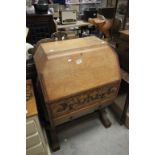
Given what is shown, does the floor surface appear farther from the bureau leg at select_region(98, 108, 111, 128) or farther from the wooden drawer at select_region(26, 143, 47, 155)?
the wooden drawer at select_region(26, 143, 47, 155)

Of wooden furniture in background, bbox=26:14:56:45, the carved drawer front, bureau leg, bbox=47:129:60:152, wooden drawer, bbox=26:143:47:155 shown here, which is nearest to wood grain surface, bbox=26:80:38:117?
the carved drawer front

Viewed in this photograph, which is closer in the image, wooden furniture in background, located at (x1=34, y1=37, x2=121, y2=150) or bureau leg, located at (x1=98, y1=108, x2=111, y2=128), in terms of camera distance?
wooden furniture in background, located at (x1=34, y1=37, x2=121, y2=150)

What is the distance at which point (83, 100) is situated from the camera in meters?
1.29

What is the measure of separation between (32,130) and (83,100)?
1.57 ft

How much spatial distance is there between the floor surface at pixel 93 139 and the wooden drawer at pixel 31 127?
1.61ft

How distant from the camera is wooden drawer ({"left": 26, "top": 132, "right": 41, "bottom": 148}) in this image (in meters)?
1.18

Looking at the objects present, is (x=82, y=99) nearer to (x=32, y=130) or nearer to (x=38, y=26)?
(x=32, y=130)

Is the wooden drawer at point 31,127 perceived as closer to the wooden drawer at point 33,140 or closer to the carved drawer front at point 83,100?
the wooden drawer at point 33,140

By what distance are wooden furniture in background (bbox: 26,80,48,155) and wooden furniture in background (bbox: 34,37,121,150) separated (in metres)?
0.11

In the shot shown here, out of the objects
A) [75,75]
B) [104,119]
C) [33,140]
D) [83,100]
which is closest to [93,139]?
[104,119]

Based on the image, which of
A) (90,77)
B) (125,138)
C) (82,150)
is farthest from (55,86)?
(125,138)

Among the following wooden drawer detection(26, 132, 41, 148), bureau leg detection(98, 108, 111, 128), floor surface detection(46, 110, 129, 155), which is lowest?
floor surface detection(46, 110, 129, 155)

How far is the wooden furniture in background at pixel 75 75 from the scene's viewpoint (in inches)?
44.0
